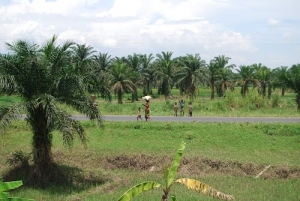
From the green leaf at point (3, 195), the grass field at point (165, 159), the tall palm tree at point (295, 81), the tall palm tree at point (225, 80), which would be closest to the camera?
the green leaf at point (3, 195)

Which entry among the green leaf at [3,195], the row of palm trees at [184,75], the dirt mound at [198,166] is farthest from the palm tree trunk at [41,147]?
the row of palm trees at [184,75]

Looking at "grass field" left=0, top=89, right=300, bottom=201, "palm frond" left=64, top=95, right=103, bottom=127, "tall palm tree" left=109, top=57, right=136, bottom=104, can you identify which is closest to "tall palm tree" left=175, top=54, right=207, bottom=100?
"tall palm tree" left=109, top=57, right=136, bottom=104

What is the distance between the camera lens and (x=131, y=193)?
285 inches

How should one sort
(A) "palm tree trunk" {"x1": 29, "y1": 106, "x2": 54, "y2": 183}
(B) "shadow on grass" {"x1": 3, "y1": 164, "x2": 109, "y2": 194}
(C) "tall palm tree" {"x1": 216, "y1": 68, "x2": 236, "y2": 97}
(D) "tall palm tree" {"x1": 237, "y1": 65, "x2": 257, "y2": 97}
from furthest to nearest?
(C) "tall palm tree" {"x1": 216, "y1": 68, "x2": 236, "y2": 97}
(D) "tall palm tree" {"x1": 237, "y1": 65, "x2": 257, "y2": 97}
(A) "palm tree trunk" {"x1": 29, "y1": 106, "x2": 54, "y2": 183}
(B) "shadow on grass" {"x1": 3, "y1": 164, "x2": 109, "y2": 194}

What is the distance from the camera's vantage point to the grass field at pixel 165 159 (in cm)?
1448

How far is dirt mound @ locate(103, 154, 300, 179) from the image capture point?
17109 millimetres

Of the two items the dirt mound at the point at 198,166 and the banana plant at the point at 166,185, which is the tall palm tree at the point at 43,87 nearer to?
the dirt mound at the point at 198,166

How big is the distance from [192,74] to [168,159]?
35207 mm

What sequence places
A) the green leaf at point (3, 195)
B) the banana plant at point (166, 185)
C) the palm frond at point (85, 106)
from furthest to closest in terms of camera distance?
the palm frond at point (85, 106), the banana plant at point (166, 185), the green leaf at point (3, 195)

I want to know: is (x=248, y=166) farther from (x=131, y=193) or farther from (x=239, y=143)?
(x=131, y=193)

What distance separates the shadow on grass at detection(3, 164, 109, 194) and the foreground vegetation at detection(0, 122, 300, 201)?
35mm

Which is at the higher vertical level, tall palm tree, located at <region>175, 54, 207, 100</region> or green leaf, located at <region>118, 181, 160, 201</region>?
tall palm tree, located at <region>175, 54, 207, 100</region>

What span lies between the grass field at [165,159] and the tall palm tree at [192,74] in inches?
1131

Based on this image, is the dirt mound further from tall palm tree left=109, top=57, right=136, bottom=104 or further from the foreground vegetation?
tall palm tree left=109, top=57, right=136, bottom=104
